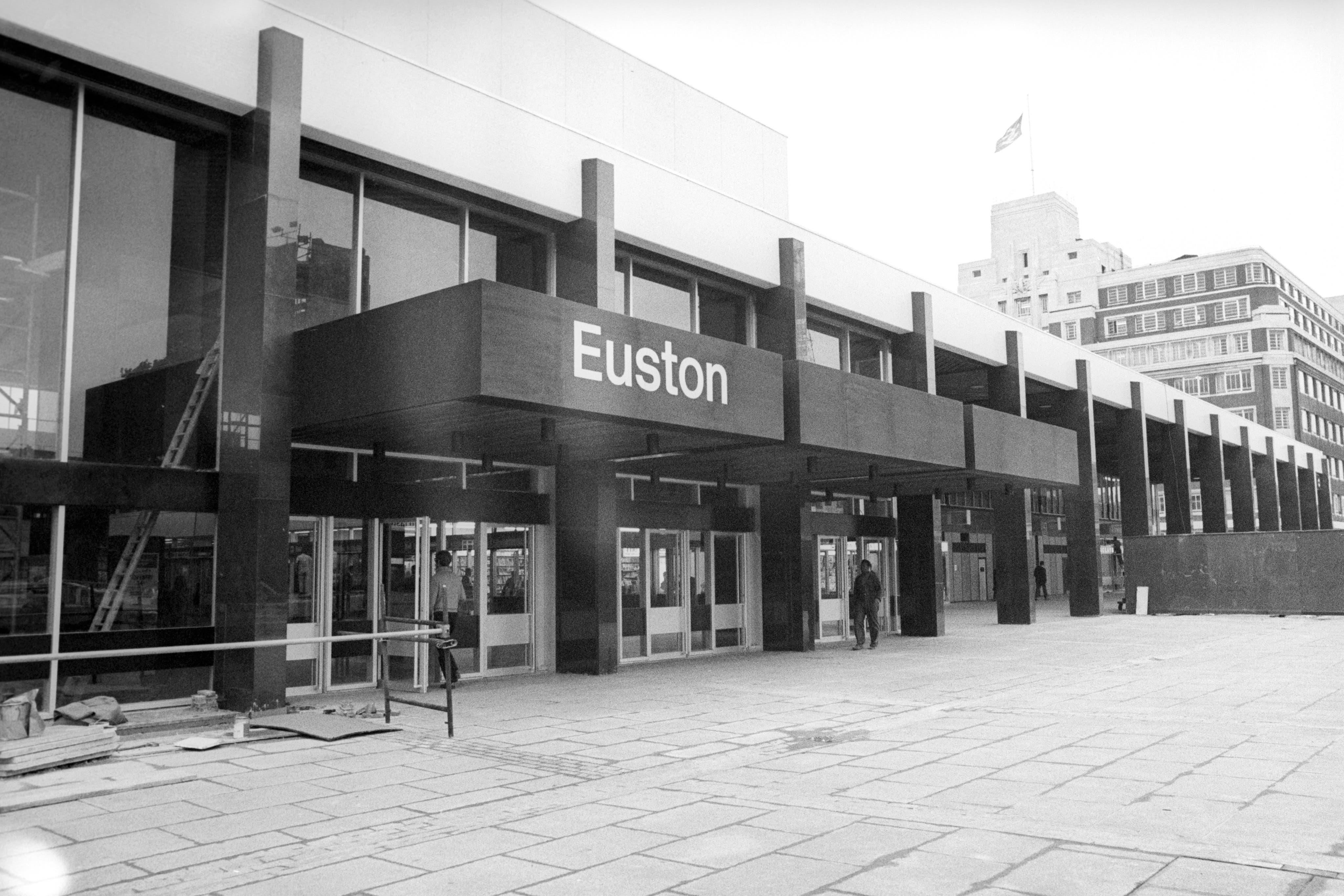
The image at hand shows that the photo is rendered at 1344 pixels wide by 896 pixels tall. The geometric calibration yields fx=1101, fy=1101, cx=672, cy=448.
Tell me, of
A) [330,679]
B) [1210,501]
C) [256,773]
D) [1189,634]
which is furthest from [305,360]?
[1210,501]

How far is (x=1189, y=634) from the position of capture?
2425 cm

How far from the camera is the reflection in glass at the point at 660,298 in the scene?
18.3 m

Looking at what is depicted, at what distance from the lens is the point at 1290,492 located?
181 ft

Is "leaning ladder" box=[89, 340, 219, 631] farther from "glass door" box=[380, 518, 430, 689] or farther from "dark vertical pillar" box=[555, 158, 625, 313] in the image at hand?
"dark vertical pillar" box=[555, 158, 625, 313]

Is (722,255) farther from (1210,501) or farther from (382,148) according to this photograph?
(1210,501)

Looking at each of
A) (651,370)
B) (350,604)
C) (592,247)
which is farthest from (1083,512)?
(350,604)

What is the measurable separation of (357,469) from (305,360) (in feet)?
7.75

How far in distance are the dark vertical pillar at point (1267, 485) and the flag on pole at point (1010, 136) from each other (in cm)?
1860

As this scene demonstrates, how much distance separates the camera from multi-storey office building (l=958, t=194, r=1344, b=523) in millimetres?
84938

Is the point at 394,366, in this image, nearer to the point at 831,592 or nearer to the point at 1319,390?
the point at 831,592

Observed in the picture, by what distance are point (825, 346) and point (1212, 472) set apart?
1146 inches

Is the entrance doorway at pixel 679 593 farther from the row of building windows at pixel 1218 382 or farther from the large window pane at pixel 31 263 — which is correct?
the row of building windows at pixel 1218 382

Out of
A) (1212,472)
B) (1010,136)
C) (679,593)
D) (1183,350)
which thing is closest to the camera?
(679,593)

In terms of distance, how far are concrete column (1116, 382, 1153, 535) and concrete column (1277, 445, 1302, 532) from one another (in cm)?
2129
